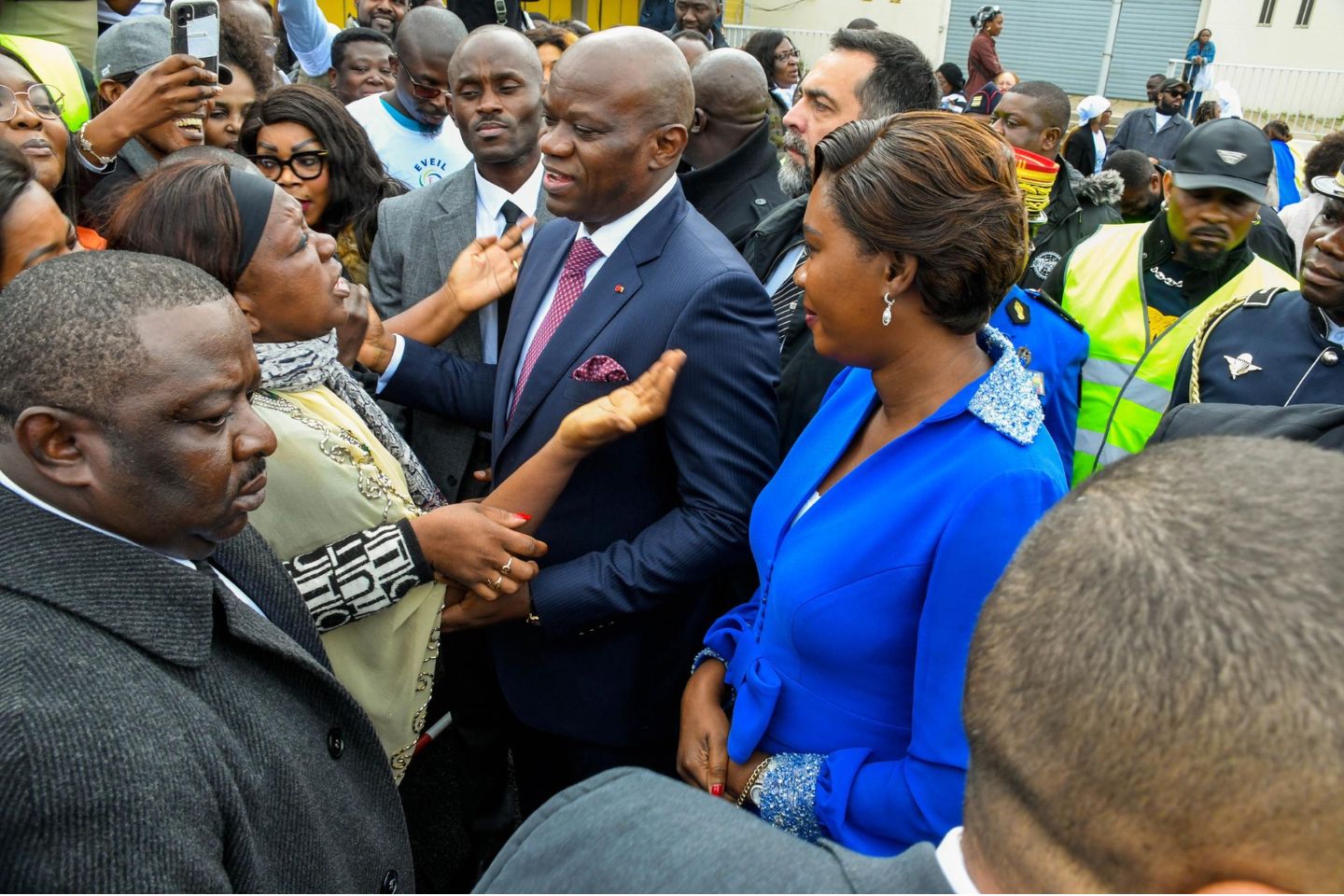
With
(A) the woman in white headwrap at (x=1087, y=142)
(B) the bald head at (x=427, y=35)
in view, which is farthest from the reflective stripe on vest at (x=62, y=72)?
(A) the woman in white headwrap at (x=1087, y=142)

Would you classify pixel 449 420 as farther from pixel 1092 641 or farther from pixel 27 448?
pixel 1092 641

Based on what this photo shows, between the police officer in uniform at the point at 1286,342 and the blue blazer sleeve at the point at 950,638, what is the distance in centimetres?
130

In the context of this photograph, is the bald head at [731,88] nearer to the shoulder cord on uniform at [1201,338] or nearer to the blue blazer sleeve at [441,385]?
the blue blazer sleeve at [441,385]

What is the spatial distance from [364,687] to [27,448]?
3.34 ft

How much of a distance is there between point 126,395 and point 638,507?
1361 mm

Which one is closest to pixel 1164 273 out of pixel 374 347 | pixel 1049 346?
pixel 1049 346

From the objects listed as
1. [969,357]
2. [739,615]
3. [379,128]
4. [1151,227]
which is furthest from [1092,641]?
[379,128]

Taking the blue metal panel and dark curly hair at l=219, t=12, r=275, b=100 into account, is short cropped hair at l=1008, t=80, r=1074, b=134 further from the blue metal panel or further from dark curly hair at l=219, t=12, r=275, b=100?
the blue metal panel

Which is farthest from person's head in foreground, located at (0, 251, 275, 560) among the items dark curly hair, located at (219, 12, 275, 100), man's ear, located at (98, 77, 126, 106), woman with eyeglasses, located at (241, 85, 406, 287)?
dark curly hair, located at (219, 12, 275, 100)

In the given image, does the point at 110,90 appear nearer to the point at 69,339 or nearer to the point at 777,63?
the point at 69,339

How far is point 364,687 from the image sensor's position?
218 centimetres

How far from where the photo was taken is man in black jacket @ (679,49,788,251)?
4.19m

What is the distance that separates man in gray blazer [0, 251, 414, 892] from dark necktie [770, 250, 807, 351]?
1846 millimetres

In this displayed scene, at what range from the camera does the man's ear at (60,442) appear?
1.34 m
